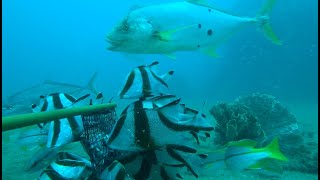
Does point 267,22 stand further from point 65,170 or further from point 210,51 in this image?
point 65,170

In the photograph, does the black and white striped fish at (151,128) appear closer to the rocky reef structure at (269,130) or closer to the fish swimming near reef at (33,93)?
the rocky reef structure at (269,130)

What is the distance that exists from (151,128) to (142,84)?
2.48 ft

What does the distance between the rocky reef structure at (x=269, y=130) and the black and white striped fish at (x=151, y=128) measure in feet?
12.4

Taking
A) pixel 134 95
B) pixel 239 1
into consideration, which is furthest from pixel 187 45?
pixel 239 1

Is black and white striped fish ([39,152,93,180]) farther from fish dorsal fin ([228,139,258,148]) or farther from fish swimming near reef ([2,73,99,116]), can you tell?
fish swimming near reef ([2,73,99,116])

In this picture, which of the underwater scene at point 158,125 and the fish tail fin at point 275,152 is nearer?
the underwater scene at point 158,125

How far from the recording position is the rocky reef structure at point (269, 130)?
5328 mm

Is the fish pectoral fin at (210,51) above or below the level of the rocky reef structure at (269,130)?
above

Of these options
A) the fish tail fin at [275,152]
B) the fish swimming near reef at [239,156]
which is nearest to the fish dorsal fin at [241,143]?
the fish swimming near reef at [239,156]

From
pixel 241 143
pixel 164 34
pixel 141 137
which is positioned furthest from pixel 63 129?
pixel 241 143

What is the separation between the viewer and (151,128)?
1.84 metres

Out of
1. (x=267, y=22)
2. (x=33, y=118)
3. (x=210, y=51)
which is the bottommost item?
(x=33, y=118)

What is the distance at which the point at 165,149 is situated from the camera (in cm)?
200

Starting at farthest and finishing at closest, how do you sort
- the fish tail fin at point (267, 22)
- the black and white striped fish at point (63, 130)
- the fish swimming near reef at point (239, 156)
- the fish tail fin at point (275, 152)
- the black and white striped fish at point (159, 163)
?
the fish tail fin at point (267, 22)
the fish tail fin at point (275, 152)
the fish swimming near reef at point (239, 156)
the black and white striped fish at point (63, 130)
the black and white striped fish at point (159, 163)
